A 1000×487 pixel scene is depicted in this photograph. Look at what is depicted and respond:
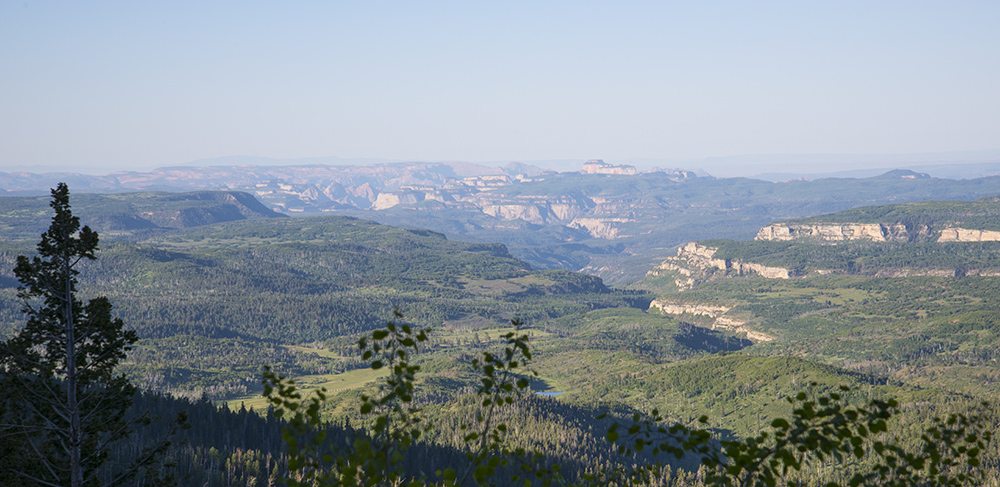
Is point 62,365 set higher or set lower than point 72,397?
higher

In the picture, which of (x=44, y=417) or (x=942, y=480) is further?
(x=44, y=417)

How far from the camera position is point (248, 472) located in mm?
126500

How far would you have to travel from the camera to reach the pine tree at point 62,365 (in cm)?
3581

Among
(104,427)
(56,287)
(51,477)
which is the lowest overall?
(51,477)

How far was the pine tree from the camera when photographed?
117ft

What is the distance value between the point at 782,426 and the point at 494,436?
650cm

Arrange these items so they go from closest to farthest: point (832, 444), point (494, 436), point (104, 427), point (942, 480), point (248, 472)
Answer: point (832, 444)
point (494, 436)
point (942, 480)
point (104, 427)
point (248, 472)

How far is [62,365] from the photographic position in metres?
37.6

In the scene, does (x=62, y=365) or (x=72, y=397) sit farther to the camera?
(x=62, y=365)

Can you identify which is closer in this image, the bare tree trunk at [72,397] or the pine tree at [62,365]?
the pine tree at [62,365]

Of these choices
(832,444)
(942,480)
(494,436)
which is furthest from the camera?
(942,480)

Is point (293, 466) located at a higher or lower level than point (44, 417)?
higher

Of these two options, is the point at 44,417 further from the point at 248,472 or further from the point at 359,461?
the point at 248,472

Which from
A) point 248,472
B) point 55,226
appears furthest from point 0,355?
point 248,472
